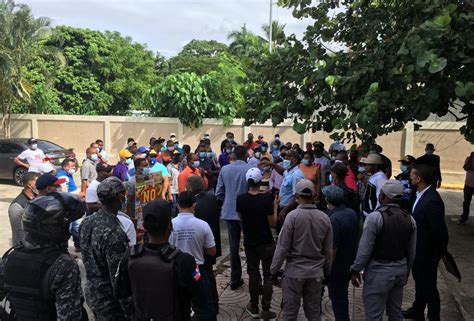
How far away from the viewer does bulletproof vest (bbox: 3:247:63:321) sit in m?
2.58

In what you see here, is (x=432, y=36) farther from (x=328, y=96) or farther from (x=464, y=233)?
(x=464, y=233)

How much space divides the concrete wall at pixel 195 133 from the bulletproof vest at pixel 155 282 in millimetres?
15000

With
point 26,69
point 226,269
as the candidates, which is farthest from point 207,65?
point 226,269

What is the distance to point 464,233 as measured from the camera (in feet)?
30.6

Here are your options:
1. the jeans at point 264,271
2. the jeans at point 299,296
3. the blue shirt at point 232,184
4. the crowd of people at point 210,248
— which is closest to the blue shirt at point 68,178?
the crowd of people at point 210,248

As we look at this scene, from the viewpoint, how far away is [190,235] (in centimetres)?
395

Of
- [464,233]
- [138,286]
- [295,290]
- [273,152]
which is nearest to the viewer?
[138,286]

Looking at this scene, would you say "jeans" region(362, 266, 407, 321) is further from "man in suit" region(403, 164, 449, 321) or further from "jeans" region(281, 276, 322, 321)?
"man in suit" region(403, 164, 449, 321)

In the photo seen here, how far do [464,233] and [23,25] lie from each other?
19.4 meters

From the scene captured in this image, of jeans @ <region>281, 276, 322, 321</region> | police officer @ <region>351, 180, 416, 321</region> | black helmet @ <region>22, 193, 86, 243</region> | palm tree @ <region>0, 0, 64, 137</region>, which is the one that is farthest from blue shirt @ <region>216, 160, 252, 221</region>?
palm tree @ <region>0, 0, 64, 137</region>

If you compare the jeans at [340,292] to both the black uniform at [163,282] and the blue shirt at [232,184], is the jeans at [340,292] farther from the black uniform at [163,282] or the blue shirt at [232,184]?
the black uniform at [163,282]

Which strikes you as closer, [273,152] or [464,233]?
[464,233]

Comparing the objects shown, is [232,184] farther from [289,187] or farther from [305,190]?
[305,190]

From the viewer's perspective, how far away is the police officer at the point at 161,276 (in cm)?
272
